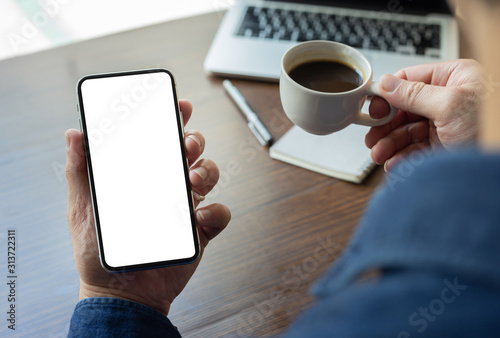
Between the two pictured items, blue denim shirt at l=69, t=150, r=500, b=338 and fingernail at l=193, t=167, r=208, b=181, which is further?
fingernail at l=193, t=167, r=208, b=181

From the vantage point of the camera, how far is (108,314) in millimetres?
622

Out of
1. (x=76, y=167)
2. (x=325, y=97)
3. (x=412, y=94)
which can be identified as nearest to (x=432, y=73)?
(x=412, y=94)

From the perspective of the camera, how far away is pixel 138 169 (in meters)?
0.67

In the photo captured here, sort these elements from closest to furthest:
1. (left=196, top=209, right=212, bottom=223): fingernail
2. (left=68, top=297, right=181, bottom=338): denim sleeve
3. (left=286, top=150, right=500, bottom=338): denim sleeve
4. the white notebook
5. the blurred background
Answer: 1. (left=286, top=150, right=500, bottom=338): denim sleeve
2. (left=68, top=297, right=181, bottom=338): denim sleeve
3. (left=196, top=209, right=212, bottom=223): fingernail
4. the white notebook
5. the blurred background

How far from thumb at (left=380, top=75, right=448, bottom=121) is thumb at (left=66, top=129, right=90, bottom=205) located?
Result: 17.2 inches

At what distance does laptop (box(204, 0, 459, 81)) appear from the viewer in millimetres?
1004

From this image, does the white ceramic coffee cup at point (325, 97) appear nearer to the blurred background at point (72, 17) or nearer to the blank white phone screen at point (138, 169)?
the blank white phone screen at point (138, 169)

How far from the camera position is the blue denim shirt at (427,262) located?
216 millimetres

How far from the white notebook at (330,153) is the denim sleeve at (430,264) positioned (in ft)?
1.89

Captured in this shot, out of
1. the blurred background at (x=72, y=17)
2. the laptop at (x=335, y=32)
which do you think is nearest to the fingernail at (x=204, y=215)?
the laptop at (x=335, y=32)

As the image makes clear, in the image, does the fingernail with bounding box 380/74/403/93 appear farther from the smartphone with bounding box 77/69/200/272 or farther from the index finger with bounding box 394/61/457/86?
the smartphone with bounding box 77/69/200/272

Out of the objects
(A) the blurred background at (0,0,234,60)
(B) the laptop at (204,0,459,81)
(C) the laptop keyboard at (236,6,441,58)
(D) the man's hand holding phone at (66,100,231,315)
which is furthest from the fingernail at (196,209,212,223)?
(A) the blurred background at (0,0,234,60)

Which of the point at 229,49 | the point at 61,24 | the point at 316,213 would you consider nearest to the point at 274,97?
the point at 229,49

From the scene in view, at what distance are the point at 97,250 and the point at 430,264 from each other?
0.56 meters
